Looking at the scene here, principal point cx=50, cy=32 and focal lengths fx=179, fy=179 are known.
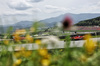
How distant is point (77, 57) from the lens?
1161 millimetres

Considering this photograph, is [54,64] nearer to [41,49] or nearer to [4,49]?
[41,49]

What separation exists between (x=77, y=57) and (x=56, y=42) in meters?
0.26

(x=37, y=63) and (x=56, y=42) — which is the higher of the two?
(x=56, y=42)

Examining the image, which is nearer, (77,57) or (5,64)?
(77,57)

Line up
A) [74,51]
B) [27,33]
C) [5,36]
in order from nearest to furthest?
[74,51], [27,33], [5,36]

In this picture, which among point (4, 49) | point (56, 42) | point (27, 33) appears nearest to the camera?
point (56, 42)

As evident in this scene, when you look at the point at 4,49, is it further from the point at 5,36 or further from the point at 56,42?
the point at 56,42

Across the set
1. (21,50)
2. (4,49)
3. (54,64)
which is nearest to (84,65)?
(54,64)

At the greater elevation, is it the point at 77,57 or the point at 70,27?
the point at 70,27

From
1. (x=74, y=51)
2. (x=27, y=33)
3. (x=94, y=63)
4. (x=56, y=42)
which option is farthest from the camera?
(x=27, y=33)

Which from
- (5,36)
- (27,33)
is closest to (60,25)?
(27,33)

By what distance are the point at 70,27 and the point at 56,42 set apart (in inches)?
4.7

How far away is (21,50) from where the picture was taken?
129 cm

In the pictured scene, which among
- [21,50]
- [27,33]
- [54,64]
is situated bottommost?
[54,64]
